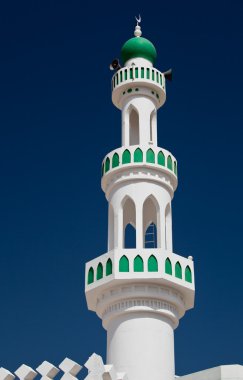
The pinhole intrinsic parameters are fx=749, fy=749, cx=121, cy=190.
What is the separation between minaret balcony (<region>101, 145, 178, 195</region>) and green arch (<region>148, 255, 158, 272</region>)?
127 inches

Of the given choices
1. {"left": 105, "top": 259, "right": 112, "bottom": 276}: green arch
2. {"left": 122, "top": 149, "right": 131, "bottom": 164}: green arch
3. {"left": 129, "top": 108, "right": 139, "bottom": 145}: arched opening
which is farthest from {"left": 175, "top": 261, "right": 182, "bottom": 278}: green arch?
{"left": 129, "top": 108, "right": 139, "bottom": 145}: arched opening

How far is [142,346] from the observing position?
74.8 feet

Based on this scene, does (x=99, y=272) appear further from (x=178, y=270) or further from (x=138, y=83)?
(x=138, y=83)

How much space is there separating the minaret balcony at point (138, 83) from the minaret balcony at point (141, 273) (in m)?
7.02

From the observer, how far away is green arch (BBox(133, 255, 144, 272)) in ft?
76.3

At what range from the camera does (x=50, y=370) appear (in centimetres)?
1956

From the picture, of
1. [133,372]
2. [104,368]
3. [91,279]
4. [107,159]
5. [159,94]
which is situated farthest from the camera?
[159,94]

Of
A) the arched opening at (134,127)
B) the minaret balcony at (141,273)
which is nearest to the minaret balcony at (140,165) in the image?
the arched opening at (134,127)

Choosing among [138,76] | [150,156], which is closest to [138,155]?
[150,156]

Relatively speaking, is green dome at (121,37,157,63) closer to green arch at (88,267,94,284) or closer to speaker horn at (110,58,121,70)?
speaker horn at (110,58,121,70)

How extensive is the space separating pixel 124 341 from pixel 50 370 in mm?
4060

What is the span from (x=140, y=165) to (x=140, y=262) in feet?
12.1

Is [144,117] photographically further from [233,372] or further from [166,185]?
[233,372]

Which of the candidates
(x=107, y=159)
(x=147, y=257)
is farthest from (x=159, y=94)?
(x=147, y=257)
